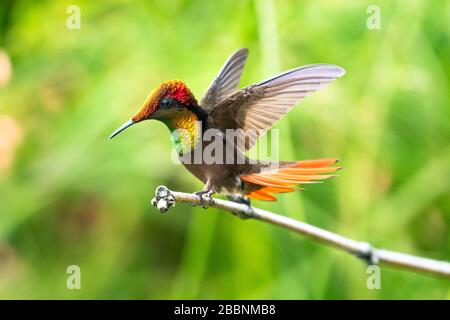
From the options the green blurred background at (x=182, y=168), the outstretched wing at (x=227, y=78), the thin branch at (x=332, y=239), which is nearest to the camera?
the thin branch at (x=332, y=239)

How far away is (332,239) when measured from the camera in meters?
0.52

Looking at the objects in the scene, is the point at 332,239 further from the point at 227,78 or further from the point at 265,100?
the point at 227,78

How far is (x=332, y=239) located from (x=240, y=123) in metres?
0.16

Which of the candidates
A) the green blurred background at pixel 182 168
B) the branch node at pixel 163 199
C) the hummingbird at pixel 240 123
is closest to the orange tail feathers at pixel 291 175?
the hummingbird at pixel 240 123

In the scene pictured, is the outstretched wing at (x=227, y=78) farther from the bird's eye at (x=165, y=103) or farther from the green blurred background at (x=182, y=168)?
the green blurred background at (x=182, y=168)

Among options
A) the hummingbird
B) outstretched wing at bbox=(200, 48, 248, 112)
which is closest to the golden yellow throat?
the hummingbird

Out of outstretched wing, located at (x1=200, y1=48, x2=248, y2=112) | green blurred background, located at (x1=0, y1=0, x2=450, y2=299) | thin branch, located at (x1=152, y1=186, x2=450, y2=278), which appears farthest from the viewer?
green blurred background, located at (x1=0, y1=0, x2=450, y2=299)

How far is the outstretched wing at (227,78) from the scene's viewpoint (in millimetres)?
688

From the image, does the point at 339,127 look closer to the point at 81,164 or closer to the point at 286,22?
the point at 286,22

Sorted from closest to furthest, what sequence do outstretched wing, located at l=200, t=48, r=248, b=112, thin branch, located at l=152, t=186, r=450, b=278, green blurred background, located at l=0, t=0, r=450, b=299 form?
thin branch, located at l=152, t=186, r=450, b=278
outstretched wing, located at l=200, t=48, r=248, b=112
green blurred background, located at l=0, t=0, r=450, b=299

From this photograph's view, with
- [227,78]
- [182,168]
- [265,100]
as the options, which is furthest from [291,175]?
[182,168]

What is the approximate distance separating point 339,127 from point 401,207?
19 cm

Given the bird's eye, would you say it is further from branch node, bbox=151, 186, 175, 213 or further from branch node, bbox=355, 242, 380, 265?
branch node, bbox=355, 242, 380, 265

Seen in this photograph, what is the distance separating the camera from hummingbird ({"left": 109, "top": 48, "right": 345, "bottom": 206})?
0.53m
